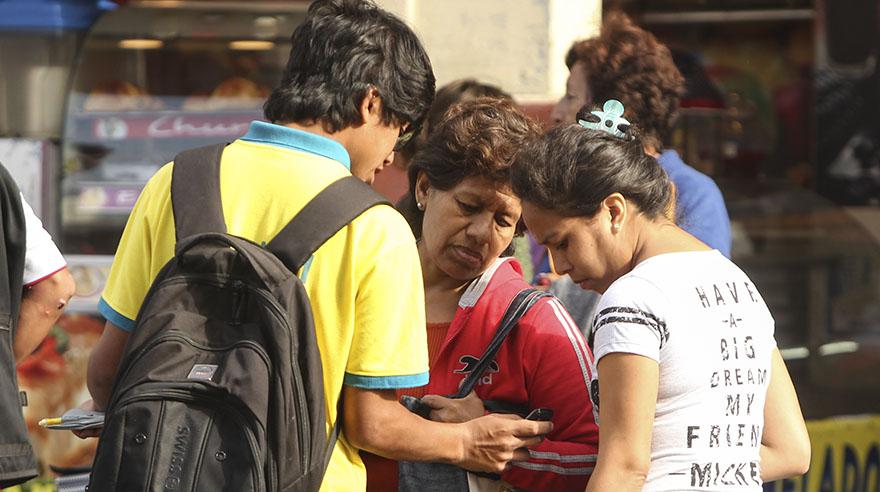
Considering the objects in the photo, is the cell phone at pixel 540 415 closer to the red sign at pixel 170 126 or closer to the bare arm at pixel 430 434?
the bare arm at pixel 430 434

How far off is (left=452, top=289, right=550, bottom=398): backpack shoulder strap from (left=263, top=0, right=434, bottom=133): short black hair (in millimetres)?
425

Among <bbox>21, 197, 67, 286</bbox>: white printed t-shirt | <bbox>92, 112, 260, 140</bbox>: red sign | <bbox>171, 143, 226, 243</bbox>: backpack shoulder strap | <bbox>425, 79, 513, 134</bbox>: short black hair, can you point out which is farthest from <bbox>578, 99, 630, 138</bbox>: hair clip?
<bbox>92, 112, 260, 140</bbox>: red sign

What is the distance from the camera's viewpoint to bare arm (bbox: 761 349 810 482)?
2480mm

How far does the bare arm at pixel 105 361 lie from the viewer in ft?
7.88

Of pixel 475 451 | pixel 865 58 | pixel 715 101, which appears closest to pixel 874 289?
pixel 865 58

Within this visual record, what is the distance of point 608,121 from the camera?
247cm

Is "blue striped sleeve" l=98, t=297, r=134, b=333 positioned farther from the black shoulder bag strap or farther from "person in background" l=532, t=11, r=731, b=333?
"person in background" l=532, t=11, r=731, b=333

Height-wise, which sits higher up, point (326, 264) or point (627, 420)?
point (326, 264)

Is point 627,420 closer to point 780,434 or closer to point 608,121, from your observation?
point 780,434

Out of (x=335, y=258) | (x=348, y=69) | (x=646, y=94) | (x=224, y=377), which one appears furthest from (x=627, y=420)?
(x=646, y=94)

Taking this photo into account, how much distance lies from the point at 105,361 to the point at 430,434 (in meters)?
0.63

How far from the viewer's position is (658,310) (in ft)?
7.24

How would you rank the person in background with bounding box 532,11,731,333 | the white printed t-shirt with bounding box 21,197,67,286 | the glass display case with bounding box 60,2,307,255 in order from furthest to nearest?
the glass display case with bounding box 60,2,307,255
the person in background with bounding box 532,11,731,333
the white printed t-shirt with bounding box 21,197,67,286

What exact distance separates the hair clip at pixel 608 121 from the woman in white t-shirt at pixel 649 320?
0.04 feet
